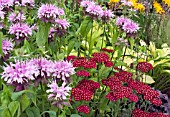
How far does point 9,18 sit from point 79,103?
557mm

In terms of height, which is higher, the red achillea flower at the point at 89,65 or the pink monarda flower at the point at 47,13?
the pink monarda flower at the point at 47,13

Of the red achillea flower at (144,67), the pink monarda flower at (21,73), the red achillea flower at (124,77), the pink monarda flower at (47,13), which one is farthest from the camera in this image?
the red achillea flower at (144,67)

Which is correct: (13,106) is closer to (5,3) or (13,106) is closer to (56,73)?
(56,73)

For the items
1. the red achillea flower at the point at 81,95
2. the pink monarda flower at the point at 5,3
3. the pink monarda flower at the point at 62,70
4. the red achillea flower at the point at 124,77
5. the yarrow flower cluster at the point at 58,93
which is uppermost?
the pink monarda flower at the point at 5,3

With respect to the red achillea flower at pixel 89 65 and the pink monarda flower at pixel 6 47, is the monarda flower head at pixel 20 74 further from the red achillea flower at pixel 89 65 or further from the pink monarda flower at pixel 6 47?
the red achillea flower at pixel 89 65

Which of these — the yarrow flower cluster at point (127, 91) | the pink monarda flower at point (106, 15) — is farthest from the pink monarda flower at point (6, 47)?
the pink monarda flower at point (106, 15)

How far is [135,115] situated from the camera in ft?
5.88

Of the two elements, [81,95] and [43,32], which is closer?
[81,95]

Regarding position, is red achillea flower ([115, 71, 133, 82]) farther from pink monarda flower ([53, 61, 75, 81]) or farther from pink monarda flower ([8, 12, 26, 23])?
pink monarda flower ([8, 12, 26, 23])

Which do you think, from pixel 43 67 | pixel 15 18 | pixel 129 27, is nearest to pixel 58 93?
pixel 43 67

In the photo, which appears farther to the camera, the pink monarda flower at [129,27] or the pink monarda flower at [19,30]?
the pink monarda flower at [129,27]

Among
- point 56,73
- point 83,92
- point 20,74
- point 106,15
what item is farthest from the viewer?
point 106,15

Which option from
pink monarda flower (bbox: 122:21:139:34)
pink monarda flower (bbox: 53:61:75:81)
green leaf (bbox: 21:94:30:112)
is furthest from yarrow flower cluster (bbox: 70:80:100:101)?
pink monarda flower (bbox: 122:21:139:34)

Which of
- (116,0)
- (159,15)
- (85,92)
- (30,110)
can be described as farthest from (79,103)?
(159,15)
